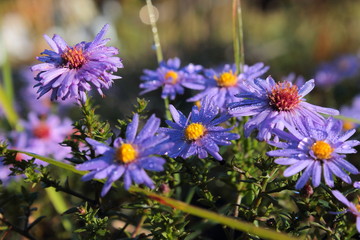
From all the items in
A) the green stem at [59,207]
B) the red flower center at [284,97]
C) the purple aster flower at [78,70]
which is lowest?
the green stem at [59,207]

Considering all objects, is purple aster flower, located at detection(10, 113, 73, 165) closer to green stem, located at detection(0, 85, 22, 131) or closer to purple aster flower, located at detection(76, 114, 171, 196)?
green stem, located at detection(0, 85, 22, 131)

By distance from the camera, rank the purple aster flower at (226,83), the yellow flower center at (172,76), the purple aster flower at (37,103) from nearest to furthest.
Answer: the purple aster flower at (226,83)
the yellow flower center at (172,76)
the purple aster flower at (37,103)

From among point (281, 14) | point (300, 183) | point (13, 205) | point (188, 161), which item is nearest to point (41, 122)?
point (13, 205)

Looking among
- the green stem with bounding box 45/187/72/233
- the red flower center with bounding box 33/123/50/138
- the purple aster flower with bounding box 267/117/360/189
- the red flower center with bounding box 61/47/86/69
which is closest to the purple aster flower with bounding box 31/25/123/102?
the red flower center with bounding box 61/47/86/69

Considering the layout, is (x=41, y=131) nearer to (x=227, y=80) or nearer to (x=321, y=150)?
(x=227, y=80)

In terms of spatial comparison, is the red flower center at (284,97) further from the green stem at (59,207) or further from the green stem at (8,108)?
the green stem at (8,108)

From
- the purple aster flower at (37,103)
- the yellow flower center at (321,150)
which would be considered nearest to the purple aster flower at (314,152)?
the yellow flower center at (321,150)

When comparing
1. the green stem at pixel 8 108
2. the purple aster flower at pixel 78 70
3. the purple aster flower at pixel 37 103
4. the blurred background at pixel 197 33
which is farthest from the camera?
the blurred background at pixel 197 33

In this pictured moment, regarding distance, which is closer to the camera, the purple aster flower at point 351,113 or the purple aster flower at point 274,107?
the purple aster flower at point 274,107
